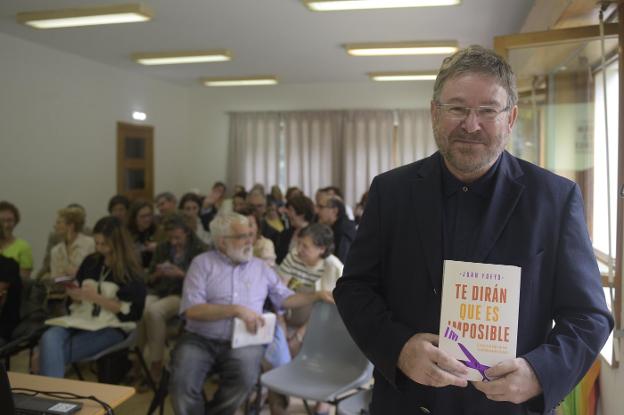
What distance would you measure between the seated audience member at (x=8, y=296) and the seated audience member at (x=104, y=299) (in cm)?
46

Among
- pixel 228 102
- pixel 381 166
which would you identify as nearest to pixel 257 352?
pixel 381 166

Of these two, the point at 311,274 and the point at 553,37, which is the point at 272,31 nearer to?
the point at 311,274

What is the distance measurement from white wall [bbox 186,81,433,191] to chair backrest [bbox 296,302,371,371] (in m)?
6.45

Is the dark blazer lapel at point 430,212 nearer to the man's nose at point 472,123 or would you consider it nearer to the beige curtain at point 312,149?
the man's nose at point 472,123

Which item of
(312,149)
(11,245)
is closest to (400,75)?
(312,149)

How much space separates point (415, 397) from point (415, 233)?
357mm

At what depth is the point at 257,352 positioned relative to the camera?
3.12m

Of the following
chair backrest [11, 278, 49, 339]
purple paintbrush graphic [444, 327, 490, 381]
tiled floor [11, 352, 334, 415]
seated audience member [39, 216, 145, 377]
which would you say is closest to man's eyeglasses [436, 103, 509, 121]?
purple paintbrush graphic [444, 327, 490, 381]

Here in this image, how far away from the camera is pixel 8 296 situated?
361 cm

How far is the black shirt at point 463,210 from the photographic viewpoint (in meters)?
1.14

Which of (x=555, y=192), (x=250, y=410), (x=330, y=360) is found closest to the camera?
(x=555, y=192)

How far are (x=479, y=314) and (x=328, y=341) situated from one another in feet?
7.09

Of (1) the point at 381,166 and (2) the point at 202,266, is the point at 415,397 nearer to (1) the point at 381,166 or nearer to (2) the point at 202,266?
(2) the point at 202,266

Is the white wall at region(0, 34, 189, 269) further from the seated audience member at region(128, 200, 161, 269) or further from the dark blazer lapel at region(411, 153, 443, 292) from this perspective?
the dark blazer lapel at region(411, 153, 443, 292)
